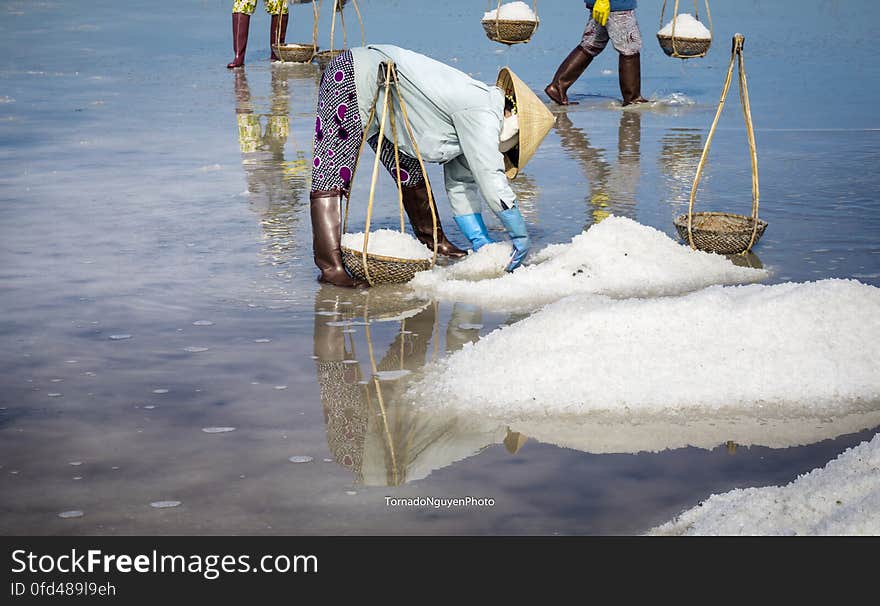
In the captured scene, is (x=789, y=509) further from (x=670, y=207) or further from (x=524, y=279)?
(x=670, y=207)

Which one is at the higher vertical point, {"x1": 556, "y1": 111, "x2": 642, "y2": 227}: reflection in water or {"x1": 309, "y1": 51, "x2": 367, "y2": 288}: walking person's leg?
{"x1": 309, "y1": 51, "x2": 367, "y2": 288}: walking person's leg

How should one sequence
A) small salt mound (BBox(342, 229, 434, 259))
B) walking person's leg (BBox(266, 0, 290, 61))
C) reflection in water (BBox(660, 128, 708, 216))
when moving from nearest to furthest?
small salt mound (BBox(342, 229, 434, 259)) → reflection in water (BBox(660, 128, 708, 216)) → walking person's leg (BBox(266, 0, 290, 61))

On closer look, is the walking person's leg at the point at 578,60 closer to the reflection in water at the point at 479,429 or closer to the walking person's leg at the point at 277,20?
the walking person's leg at the point at 277,20

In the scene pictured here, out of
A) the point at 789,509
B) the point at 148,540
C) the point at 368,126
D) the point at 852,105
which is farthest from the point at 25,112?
the point at 789,509

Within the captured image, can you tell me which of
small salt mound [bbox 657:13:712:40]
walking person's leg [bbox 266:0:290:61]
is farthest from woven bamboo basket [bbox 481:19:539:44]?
walking person's leg [bbox 266:0:290:61]

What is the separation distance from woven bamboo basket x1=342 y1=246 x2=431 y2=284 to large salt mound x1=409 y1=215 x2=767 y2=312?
47 millimetres

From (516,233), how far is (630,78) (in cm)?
500

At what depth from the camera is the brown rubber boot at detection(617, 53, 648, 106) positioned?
8922 mm

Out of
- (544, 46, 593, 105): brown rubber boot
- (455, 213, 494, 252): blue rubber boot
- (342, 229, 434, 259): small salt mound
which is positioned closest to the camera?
(342, 229, 434, 259): small salt mound

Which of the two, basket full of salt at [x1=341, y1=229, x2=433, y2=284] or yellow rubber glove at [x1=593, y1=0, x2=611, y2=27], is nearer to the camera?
basket full of salt at [x1=341, y1=229, x2=433, y2=284]

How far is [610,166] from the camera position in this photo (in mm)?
6879

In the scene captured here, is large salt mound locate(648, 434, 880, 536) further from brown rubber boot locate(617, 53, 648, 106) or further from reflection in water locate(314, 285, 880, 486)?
brown rubber boot locate(617, 53, 648, 106)

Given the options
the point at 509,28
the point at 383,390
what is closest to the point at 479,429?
the point at 383,390

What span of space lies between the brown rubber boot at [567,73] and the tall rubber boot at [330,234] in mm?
4954
